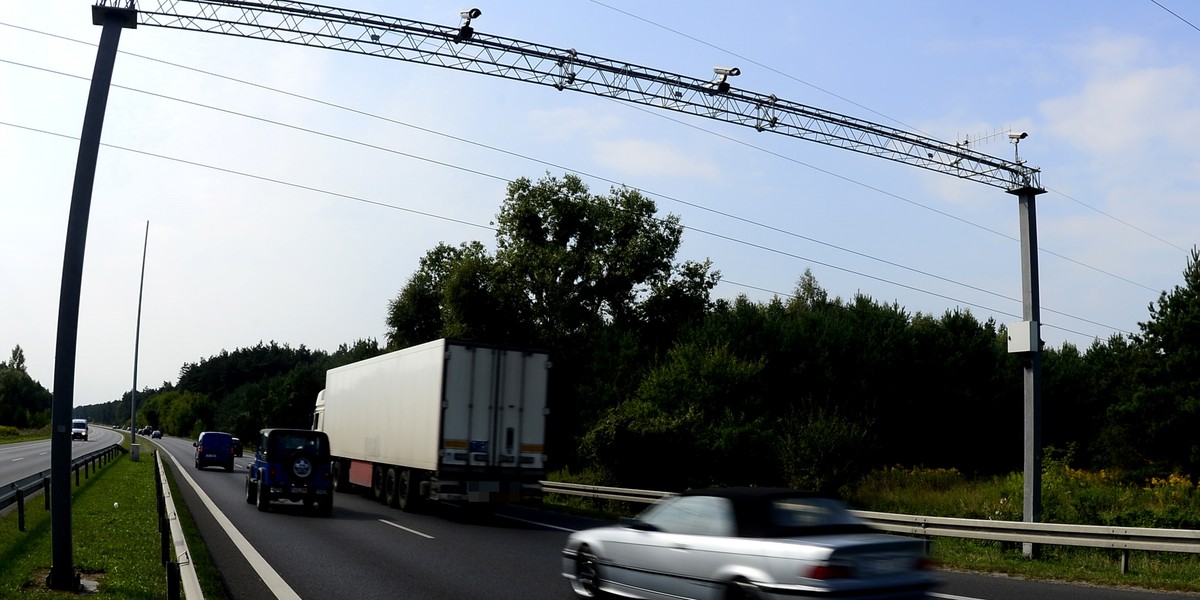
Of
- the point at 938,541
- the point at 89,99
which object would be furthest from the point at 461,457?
the point at 89,99

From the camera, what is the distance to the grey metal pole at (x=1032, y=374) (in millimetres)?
17500

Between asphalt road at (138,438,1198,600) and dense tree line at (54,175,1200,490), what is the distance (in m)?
13.5

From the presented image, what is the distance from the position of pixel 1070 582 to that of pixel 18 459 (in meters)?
46.6

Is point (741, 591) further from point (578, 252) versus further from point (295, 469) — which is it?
point (578, 252)

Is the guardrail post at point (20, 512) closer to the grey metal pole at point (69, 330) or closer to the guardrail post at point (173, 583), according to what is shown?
the grey metal pole at point (69, 330)

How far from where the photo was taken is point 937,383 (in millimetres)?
50125

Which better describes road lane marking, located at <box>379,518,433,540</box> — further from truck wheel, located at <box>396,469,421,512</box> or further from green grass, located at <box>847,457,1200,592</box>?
green grass, located at <box>847,457,1200,592</box>

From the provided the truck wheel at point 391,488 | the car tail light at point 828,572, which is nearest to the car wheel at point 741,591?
the car tail light at point 828,572

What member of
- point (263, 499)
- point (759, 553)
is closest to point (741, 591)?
point (759, 553)

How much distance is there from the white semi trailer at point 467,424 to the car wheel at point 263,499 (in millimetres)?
3007

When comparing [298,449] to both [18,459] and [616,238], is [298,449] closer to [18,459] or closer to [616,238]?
[18,459]

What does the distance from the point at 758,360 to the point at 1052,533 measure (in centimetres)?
2837

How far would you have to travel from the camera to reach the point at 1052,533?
14797 millimetres

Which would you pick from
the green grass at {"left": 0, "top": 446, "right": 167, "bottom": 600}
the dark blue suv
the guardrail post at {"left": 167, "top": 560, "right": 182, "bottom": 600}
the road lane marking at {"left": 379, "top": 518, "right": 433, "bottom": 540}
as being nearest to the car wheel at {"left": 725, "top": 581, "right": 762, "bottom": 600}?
the guardrail post at {"left": 167, "top": 560, "right": 182, "bottom": 600}
